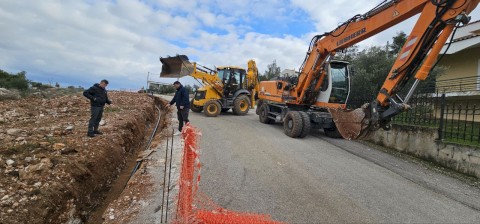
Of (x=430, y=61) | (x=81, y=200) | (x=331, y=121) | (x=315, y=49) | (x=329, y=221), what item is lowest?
(x=81, y=200)

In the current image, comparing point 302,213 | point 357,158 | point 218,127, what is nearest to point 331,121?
point 357,158

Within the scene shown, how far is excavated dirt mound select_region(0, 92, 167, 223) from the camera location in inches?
171

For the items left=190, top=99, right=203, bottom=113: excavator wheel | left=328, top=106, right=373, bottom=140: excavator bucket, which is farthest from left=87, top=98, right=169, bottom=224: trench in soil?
left=190, top=99, right=203, bottom=113: excavator wheel

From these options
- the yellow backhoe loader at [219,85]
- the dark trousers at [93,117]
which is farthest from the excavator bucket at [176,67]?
the dark trousers at [93,117]

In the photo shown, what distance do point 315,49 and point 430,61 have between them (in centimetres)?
476

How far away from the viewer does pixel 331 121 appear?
33.4 ft

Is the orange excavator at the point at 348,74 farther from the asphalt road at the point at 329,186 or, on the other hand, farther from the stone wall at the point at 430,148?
the asphalt road at the point at 329,186

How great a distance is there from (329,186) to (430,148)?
13.3ft

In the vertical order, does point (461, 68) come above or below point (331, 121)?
above

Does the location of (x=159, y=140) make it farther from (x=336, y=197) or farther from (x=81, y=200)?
(x=336, y=197)

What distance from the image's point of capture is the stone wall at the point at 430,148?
6699 millimetres

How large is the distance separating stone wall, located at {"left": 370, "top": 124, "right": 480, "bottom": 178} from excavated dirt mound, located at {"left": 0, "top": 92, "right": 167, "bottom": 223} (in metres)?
7.78

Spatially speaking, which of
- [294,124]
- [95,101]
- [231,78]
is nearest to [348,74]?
[294,124]

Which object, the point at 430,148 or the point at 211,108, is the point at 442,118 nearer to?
the point at 430,148
